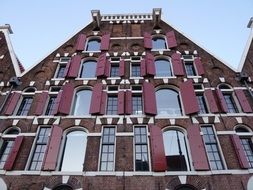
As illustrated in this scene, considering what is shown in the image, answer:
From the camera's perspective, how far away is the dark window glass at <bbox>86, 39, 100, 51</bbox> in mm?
19984

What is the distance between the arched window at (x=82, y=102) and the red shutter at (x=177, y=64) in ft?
17.6

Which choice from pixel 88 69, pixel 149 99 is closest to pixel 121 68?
pixel 88 69

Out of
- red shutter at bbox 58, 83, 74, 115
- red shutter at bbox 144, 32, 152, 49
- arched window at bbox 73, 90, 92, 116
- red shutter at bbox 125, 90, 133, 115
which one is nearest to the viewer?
red shutter at bbox 125, 90, 133, 115

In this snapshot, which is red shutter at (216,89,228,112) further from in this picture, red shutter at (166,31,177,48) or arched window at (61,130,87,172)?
arched window at (61,130,87,172)

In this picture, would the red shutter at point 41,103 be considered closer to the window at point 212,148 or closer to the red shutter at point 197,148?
the red shutter at point 197,148

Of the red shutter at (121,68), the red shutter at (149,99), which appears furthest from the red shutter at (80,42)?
the red shutter at (149,99)

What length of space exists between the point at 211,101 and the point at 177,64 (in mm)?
3608

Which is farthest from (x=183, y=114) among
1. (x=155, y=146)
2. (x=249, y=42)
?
(x=249, y=42)

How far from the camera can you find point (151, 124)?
46.8 feet

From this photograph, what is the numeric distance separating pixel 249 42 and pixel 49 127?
14246 mm

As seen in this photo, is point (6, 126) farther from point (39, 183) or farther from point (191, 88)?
point (191, 88)

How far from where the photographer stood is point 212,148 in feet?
44.2

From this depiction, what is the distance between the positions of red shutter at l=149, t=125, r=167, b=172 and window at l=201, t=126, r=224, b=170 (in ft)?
7.18

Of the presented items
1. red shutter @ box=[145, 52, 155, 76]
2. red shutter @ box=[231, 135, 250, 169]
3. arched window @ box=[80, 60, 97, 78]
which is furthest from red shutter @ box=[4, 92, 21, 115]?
red shutter @ box=[231, 135, 250, 169]
